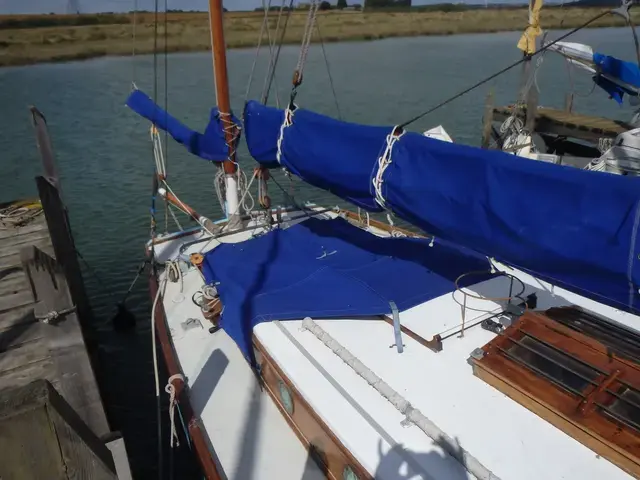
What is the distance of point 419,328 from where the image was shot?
13.5 feet

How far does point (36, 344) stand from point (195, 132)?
11.5 ft

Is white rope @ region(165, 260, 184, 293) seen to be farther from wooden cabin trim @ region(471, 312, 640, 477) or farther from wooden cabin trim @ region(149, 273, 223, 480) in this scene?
wooden cabin trim @ region(471, 312, 640, 477)

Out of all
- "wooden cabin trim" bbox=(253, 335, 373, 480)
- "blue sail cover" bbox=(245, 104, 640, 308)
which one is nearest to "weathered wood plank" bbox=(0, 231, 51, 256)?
"wooden cabin trim" bbox=(253, 335, 373, 480)

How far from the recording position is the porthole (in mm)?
3982

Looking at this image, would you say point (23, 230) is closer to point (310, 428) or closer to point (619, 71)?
point (310, 428)

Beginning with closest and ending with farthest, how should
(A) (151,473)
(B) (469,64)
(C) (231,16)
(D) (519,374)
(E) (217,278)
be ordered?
(D) (519,374)
(E) (217,278)
(A) (151,473)
(B) (469,64)
(C) (231,16)

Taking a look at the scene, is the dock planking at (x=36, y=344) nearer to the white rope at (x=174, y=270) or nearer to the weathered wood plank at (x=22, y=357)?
the weathered wood plank at (x=22, y=357)

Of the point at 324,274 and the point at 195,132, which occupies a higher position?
the point at 195,132

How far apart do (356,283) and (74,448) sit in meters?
2.99

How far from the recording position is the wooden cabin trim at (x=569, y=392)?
2.88 metres

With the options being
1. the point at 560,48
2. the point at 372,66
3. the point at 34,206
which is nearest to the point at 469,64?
the point at 372,66

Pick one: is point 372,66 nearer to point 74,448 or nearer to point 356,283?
point 356,283

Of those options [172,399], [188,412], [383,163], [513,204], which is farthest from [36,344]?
[513,204]

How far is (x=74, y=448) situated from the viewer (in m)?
1.97
